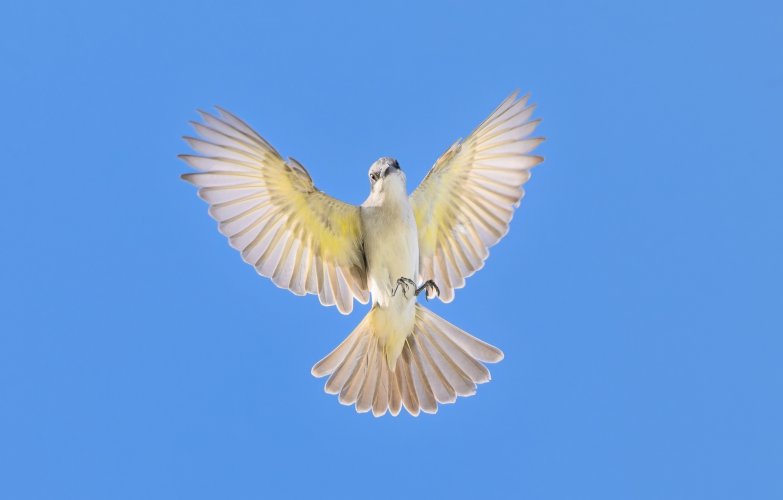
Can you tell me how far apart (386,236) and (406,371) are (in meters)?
1.62

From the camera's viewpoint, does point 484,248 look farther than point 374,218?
Yes

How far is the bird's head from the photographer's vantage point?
13.1 meters

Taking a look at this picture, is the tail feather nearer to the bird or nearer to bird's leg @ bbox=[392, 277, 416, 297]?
the bird

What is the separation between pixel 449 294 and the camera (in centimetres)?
1405

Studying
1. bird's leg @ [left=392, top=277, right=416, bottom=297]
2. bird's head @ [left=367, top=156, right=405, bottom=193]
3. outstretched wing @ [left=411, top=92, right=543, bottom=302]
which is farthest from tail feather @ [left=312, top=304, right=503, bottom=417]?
bird's head @ [left=367, top=156, right=405, bottom=193]

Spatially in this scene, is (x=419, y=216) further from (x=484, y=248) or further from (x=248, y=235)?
(x=248, y=235)

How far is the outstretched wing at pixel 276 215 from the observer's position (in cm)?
1323

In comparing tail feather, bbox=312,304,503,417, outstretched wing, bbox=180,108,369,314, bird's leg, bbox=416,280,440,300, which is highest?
outstretched wing, bbox=180,108,369,314

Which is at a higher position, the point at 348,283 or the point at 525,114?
the point at 525,114

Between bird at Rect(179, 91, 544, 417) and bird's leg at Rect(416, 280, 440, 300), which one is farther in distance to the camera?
bird's leg at Rect(416, 280, 440, 300)

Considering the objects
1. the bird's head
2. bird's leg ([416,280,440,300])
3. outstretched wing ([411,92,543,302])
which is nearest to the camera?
the bird's head

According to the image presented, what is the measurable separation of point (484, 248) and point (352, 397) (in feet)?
7.27

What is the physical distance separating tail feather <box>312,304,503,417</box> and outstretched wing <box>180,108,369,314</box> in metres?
0.49

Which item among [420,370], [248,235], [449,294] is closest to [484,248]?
[449,294]
